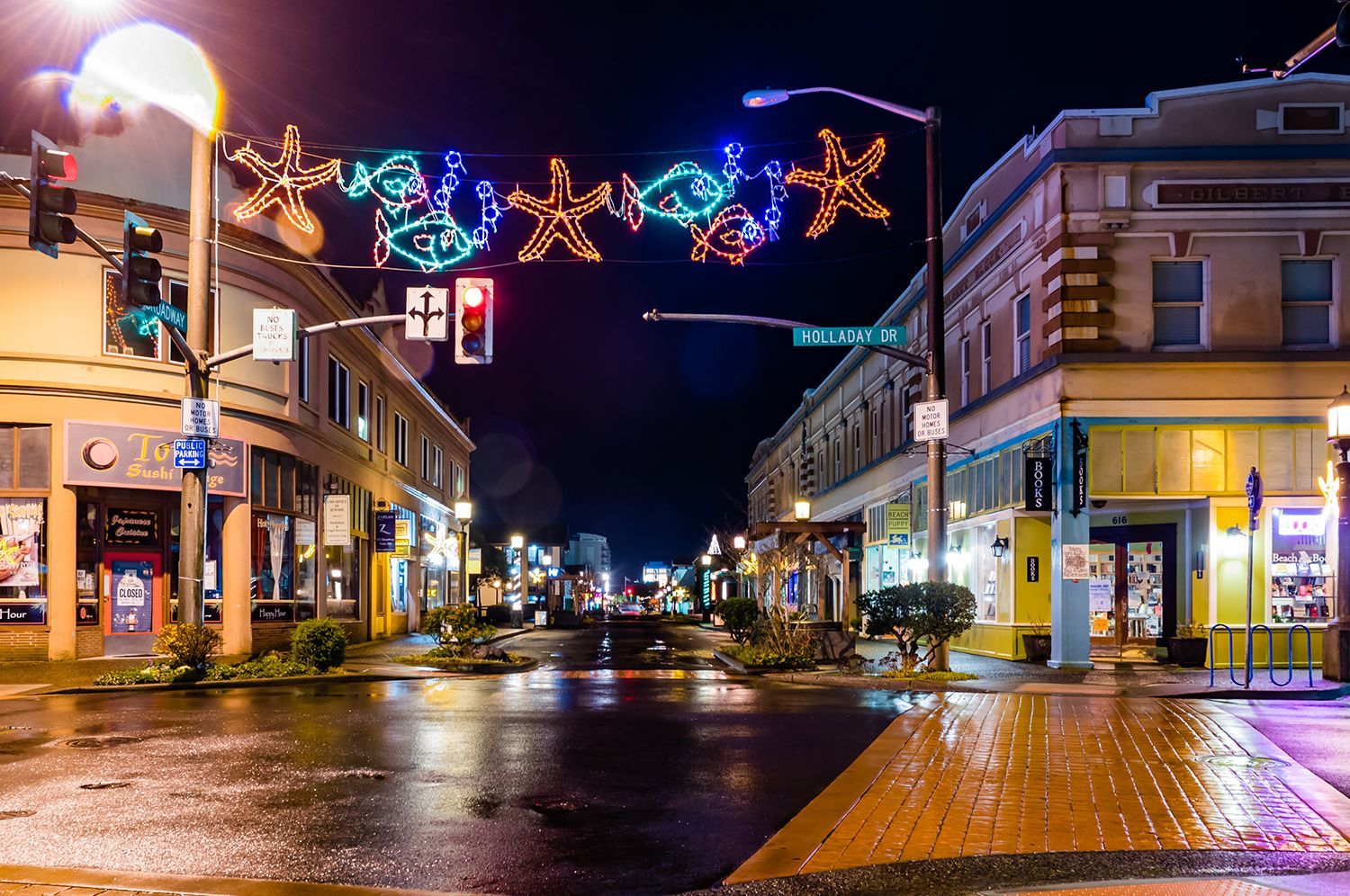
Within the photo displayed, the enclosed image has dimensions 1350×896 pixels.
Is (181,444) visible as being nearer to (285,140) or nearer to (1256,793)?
(285,140)

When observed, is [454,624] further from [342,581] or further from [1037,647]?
[1037,647]

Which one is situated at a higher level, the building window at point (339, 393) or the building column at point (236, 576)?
the building window at point (339, 393)

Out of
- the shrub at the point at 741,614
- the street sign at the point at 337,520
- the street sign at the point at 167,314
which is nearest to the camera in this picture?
the street sign at the point at 167,314

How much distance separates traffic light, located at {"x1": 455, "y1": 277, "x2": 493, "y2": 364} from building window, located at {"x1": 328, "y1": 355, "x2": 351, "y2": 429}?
671 inches

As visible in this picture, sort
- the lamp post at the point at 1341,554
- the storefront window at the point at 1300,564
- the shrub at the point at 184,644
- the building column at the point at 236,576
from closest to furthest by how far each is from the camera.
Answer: the lamp post at the point at 1341,554, the shrub at the point at 184,644, the storefront window at the point at 1300,564, the building column at the point at 236,576

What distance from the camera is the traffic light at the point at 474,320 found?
683 inches

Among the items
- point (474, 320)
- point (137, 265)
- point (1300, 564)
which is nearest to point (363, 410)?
point (474, 320)

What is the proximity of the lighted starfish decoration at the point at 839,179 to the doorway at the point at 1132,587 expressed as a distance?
10122 mm

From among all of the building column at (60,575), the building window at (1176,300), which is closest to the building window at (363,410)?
the building column at (60,575)

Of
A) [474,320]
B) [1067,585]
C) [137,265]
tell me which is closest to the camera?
[137,265]

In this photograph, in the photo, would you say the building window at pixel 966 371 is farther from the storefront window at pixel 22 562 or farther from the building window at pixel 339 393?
the storefront window at pixel 22 562

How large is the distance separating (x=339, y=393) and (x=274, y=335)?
52.4ft

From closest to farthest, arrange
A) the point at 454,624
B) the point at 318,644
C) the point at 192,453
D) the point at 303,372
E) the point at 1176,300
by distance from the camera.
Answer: the point at 192,453 → the point at 318,644 → the point at 1176,300 → the point at 454,624 → the point at 303,372

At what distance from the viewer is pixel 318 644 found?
2127cm
